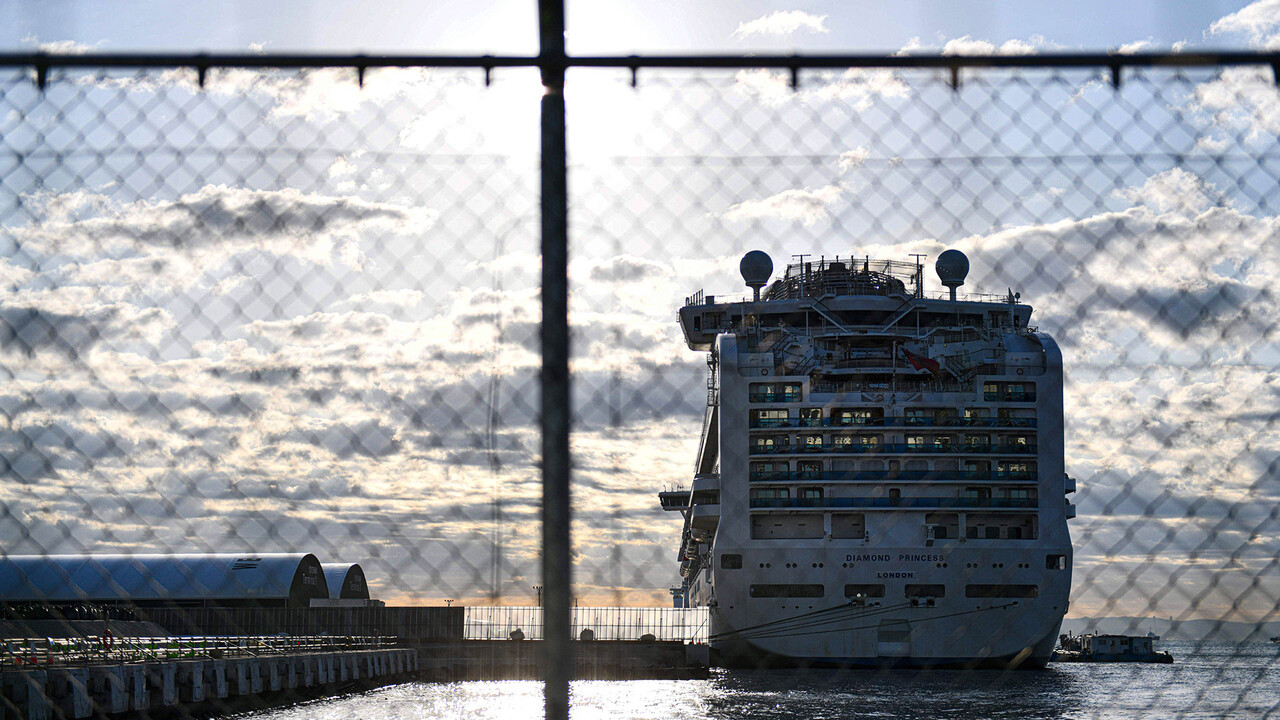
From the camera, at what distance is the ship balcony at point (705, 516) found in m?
39.7

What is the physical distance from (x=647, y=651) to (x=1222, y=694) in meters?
22.6

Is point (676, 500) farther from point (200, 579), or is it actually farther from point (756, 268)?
point (200, 579)

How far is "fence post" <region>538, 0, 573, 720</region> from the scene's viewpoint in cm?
380

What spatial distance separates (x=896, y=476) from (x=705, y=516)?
328 inches

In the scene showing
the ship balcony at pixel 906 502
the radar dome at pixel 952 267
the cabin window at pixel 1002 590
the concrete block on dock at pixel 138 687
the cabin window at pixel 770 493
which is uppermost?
the radar dome at pixel 952 267

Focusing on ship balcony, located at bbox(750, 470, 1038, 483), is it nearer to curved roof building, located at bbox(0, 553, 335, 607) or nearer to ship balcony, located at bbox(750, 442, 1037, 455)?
ship balcony, located at bbox(750, 442, 1037, 455)

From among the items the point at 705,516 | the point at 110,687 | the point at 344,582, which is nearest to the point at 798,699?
the point at 705,516

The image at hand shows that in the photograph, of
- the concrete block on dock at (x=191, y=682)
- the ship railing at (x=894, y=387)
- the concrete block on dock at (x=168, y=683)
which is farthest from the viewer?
the ship railing at (x=894, y=387)

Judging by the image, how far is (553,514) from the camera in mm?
3840

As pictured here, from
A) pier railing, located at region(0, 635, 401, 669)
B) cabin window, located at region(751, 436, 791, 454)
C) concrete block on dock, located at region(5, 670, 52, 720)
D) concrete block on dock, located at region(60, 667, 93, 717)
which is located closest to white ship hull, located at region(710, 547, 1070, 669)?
cabin window, located at region(751, 436, 791, 454)

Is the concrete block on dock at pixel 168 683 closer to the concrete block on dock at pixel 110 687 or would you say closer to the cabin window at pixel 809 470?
the concrete block on dock at pixel 110 687

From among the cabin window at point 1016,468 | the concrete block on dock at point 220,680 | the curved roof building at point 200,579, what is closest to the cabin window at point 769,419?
the cabin window at point 1016,468

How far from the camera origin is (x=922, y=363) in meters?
35.7

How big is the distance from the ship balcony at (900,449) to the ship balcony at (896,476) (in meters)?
0.61
